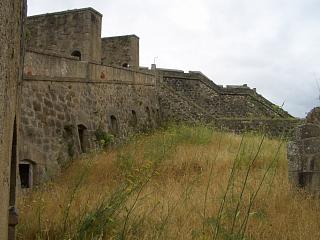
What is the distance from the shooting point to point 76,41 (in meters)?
17.0

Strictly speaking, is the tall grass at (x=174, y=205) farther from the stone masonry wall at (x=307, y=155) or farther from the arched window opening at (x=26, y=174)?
the arched window opening at (x=26, y=174)

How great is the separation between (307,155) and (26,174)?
628cm

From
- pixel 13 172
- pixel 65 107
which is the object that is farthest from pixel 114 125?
pixel 13 172

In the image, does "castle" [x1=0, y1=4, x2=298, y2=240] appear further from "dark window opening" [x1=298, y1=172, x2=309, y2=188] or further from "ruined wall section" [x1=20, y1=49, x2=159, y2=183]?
"dark window opening" [x1=298, y1=172, x2=309, y2=188]

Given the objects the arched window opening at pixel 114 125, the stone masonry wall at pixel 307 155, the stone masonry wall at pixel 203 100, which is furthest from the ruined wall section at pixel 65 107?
the stone masonry wall at pixel 307 155

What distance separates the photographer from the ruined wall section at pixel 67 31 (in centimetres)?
1678

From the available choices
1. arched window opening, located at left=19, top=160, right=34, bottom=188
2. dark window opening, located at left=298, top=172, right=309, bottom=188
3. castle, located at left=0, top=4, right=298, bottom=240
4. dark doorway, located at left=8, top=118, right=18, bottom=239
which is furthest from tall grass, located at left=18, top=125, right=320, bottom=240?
castle, located at left=0, top=4, right=298, bottom=240

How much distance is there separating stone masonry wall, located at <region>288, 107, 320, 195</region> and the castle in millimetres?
1201

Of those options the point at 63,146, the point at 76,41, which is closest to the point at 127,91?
the point at 76,41

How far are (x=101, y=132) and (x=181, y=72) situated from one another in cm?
1156

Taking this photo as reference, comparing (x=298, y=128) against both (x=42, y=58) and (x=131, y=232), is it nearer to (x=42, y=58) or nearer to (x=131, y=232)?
(x=131, y=232)

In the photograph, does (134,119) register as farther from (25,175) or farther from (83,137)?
(25,175)

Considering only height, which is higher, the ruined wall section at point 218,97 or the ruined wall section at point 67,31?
the ruined wall section at point 67,31

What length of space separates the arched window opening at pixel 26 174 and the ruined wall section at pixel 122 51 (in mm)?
10778
